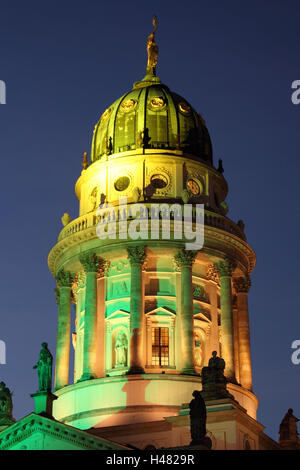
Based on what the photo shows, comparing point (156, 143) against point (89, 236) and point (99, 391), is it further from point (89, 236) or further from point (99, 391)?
point (99, 391)

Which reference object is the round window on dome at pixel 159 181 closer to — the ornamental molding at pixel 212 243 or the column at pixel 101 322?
the ornamental molding at pixel 212 243

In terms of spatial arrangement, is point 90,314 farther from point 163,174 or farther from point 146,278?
point 163,174

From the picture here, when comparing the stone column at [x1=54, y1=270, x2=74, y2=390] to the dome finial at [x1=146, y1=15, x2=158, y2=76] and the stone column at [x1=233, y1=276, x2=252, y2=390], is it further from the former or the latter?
the dome finial at [x1=146, y1=15, x2=158, y2=76]

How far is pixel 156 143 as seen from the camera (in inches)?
2731

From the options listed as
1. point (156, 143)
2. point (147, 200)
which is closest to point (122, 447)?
point (147, 200)

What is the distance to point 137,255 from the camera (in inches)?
2537

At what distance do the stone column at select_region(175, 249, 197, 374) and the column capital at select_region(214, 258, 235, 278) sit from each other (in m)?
2.70

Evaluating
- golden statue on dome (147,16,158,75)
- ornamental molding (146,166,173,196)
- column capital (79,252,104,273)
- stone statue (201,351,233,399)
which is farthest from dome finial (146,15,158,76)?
stone statue (201,351,233,399)

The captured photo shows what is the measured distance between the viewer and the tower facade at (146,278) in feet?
203

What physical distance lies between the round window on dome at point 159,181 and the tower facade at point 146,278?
0.22 ft

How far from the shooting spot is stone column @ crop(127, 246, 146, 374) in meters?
62.0

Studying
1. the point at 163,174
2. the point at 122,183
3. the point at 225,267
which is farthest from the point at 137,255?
the point at 163,174
